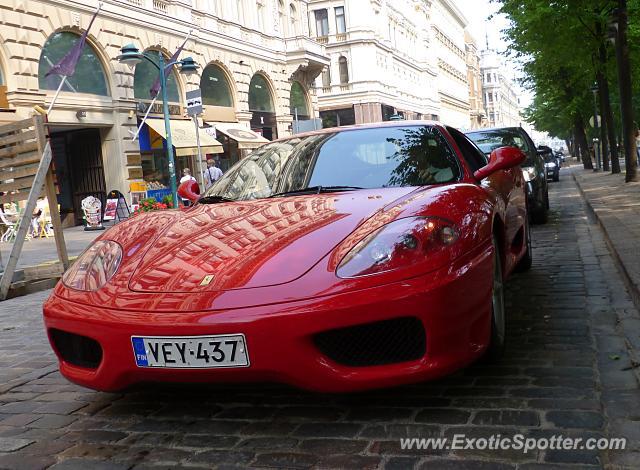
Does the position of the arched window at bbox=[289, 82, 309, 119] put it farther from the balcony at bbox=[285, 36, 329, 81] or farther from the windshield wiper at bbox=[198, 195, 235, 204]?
the windshield wiper at bbox=[198, 195, 235, 204]

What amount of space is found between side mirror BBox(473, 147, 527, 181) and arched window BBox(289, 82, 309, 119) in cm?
3070

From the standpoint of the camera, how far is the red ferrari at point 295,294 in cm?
255

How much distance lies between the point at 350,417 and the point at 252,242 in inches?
34.1

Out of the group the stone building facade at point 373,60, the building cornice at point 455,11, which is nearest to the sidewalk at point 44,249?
the stone building facade at point 373,60

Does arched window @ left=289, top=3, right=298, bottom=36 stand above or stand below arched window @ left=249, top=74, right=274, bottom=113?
above

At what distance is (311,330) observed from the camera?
2510mm

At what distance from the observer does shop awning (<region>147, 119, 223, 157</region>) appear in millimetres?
21875

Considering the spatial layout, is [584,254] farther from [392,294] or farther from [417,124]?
[392,294]

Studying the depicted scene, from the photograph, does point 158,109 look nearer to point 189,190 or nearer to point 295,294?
point 189,190

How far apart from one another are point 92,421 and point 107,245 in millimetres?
854

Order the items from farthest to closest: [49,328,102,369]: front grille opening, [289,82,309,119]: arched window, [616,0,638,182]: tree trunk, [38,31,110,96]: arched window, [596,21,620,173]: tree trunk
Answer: [289,82,309,119]: arched window
[596,21,620,173]: tree trunk
[38,31,110,96]: arched window
[616,0,638,182]: tree trunk
[49,328,102,369]: front grille opening

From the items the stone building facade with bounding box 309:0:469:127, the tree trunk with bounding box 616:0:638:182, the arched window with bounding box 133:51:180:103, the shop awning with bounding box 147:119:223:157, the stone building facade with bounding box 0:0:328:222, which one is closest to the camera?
the tree trunk with bounding box 616:0:638:182

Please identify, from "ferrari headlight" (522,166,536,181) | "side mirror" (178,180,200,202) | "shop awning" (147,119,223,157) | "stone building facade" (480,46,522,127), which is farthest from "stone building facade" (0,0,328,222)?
"stone building facade" (480,46,522,127)

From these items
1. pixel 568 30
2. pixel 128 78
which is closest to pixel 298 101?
pixel 128 78
